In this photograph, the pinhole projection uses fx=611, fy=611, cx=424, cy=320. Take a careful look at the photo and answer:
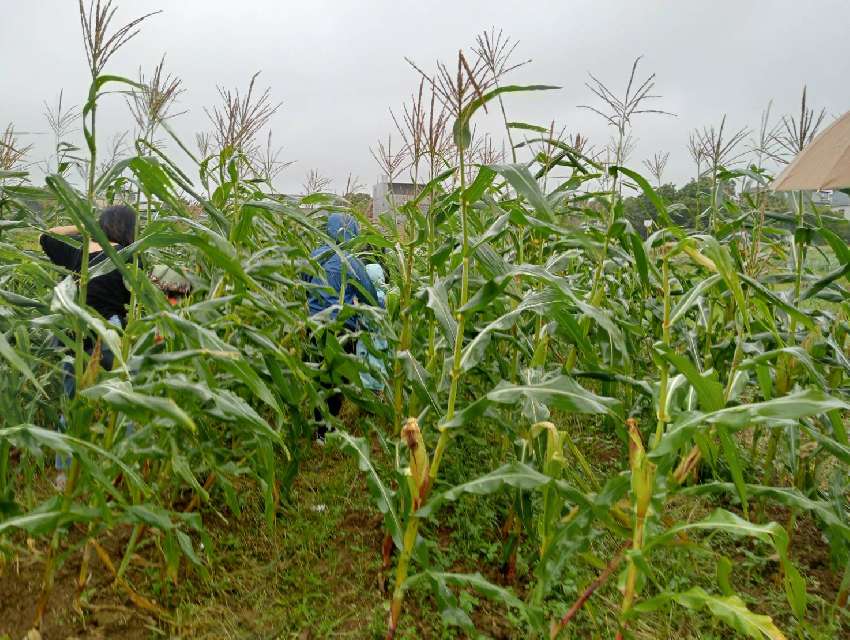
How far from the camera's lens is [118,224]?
2.84 meters

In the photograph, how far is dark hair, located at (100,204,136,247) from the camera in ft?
9.28

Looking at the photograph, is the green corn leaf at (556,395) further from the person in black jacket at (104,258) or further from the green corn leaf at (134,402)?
the person in black jacket at (104,258)

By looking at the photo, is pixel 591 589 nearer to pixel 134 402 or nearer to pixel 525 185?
pixel 525 185

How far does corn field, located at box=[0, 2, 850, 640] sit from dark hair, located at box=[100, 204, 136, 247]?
28cm

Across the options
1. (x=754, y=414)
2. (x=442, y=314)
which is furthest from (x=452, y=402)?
(x=754, y=414)

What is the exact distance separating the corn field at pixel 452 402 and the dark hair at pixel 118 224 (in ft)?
0.93

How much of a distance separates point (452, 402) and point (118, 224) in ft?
6.66

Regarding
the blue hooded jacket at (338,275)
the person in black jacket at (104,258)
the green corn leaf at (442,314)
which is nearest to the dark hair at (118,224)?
the person in black jacket at (104,258)

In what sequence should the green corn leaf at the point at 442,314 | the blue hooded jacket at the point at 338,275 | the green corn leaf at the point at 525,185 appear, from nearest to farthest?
the green corn leaf at the point at 525,185 < the green corn leaf at the point at 442,314 < the blue hooded jacket at the point at 338,275

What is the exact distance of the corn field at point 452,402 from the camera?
1385 mm

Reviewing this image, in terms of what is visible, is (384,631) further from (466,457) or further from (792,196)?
(792,196)

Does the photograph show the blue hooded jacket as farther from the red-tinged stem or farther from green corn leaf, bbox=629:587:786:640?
green corn leaf, bbox=629:587:786:640

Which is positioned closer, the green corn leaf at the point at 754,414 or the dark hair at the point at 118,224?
the green corn leaf at the point at 754,414

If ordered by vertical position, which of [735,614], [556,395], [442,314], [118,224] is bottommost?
[735,614]
